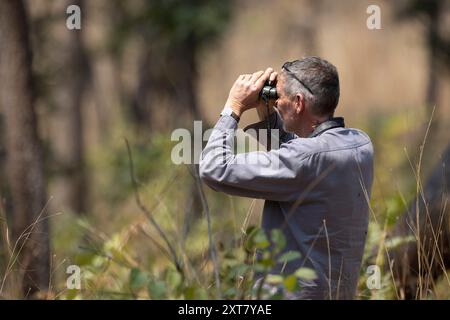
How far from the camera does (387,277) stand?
172 inches

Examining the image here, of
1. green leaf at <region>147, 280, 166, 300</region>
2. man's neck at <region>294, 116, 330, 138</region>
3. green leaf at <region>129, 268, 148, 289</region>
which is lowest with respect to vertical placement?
green leaf at <region>147, 280, 166, 300</region>

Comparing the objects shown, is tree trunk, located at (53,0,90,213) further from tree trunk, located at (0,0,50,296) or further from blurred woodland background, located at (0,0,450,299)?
tree trunk, located at (0,0,50,296)

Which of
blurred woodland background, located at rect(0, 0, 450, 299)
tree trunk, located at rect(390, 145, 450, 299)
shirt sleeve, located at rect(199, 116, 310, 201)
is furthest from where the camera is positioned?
tree trunk, located at rect(390, 145, 450, 299)

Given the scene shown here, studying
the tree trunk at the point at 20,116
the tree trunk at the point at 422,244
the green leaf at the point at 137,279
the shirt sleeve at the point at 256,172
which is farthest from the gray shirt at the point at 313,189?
the tree trunk at the point at 20,116

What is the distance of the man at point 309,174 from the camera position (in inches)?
126

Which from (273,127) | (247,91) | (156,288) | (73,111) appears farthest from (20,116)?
(73,111)

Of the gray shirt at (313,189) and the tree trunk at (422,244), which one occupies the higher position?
the gray shirt at (313,189)

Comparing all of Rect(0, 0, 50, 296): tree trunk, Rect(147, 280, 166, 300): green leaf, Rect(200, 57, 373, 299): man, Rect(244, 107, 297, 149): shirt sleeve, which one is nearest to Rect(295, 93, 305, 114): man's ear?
Rect(200, 57, 373, 299): man

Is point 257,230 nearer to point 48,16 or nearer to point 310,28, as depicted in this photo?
point 48,16

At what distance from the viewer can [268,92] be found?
11.3ft

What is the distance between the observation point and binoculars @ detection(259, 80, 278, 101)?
3.44 metres

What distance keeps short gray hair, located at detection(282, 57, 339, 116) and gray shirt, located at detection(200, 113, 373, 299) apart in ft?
0.36

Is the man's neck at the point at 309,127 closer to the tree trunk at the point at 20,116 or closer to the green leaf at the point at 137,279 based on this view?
the green leaf at the point at 137,279
